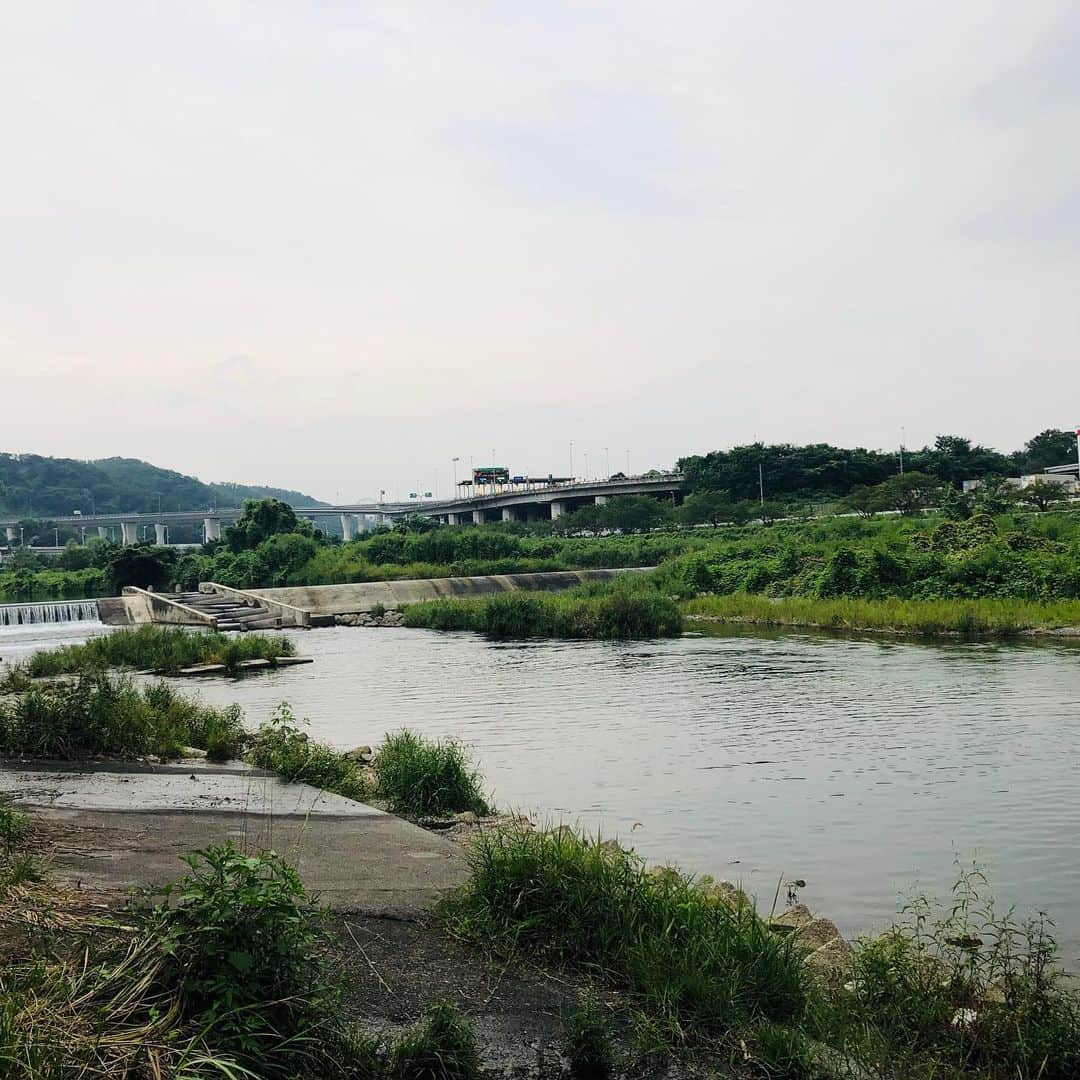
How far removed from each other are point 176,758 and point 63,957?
8816 millimetres

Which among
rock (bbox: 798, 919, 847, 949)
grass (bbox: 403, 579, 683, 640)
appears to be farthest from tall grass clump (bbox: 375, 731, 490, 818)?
grass (bbox: 403, 579, 683, 640)

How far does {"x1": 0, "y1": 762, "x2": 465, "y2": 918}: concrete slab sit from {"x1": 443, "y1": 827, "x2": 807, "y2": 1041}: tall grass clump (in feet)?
2.21

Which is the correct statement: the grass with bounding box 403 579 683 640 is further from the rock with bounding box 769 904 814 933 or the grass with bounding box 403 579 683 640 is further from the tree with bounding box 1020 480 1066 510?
the rock with bounding box 769 904 814 933

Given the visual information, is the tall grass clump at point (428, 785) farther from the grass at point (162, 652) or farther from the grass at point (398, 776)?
the grass at point (162, 652)

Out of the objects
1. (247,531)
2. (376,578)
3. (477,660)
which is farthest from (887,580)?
(247,531)

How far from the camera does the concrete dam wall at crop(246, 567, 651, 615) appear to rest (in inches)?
2208

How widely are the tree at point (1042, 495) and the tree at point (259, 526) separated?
1900 inches

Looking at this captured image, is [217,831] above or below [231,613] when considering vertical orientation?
above

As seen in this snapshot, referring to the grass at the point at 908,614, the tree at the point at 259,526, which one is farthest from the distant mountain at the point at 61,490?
the grass at the point at 908,614

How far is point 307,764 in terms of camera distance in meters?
13.0

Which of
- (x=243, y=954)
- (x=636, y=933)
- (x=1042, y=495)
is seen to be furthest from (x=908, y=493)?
(x=243, y=954)

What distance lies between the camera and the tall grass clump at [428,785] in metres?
12.8

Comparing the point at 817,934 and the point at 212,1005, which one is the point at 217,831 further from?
the point at 817,934

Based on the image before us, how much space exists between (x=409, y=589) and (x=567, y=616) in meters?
20.6
